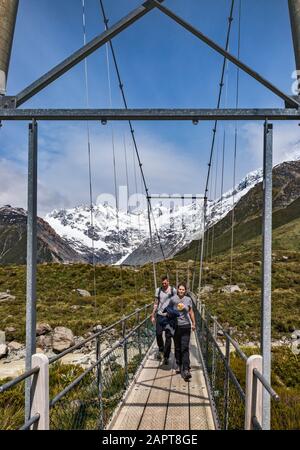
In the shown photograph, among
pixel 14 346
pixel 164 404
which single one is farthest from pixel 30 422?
pixel 14 346

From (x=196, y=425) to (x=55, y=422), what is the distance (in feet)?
4.99

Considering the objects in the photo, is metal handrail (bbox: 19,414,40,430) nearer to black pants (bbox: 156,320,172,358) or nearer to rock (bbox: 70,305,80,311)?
black pants (bbox: 156,320,172,358)

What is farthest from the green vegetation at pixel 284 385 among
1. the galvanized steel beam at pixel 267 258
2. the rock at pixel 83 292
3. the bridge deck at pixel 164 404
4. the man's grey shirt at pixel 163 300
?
the rock at pixel 83 292

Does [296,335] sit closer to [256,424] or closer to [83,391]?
[83,391]

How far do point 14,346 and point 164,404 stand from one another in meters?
13.2

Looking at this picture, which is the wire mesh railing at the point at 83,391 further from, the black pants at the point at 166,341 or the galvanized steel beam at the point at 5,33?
the galvanized steel beam at the point at 5,33

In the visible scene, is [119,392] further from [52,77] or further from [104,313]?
[104,313]

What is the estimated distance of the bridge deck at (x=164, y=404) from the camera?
4879 mm

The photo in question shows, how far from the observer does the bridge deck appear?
16.0 feet

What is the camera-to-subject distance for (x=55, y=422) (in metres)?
4.11

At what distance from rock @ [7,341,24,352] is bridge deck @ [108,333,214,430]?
1066 cm

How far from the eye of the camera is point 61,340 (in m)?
17.1
